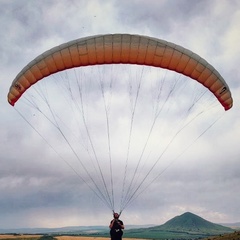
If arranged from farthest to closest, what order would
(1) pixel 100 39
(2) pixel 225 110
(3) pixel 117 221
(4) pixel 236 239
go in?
1. (4) pixel 236 239
2. (2) pixel 225 110
3. (1) pixel 100 39
4. (3) pixel 117 221

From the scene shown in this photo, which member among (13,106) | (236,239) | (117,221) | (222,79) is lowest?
(117,221)

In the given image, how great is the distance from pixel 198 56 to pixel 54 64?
9.97 meters

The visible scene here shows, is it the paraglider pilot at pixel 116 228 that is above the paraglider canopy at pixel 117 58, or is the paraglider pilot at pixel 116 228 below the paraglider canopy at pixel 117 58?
below

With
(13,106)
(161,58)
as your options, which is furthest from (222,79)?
(13,106)

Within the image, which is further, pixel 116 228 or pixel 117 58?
pixel 117 58

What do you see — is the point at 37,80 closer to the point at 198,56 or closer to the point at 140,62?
the point at 140,62

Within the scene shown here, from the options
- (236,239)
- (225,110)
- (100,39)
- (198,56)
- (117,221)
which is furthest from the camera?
(236,239)

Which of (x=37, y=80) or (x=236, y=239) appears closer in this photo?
(x=37, y=80)

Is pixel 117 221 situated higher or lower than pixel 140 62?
lower

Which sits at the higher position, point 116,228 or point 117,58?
point 117,58

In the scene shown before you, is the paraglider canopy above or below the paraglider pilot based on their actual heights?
above

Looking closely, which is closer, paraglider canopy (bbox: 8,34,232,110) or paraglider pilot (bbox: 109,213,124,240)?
paraglider pilot (bbox: 109,213,124,240)

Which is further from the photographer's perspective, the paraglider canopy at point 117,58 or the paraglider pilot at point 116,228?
the paraglider canopy at point 117,58

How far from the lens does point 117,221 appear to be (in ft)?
63.5
